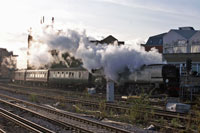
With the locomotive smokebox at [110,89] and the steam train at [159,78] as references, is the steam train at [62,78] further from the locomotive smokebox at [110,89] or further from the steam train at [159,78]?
the locomotive smokebox at [110,89]

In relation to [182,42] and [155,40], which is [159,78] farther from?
[155,40]

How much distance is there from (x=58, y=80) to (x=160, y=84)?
Answer: 1795 cm

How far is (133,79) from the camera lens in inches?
866

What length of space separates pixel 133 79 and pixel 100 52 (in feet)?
11.6

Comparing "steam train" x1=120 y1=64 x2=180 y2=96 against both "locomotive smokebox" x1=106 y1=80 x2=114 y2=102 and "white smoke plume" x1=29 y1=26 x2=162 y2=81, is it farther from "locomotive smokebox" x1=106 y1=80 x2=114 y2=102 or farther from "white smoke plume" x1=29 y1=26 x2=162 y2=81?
"locomotive smokebox" x1=106 y1=80 x2=114 y2=102

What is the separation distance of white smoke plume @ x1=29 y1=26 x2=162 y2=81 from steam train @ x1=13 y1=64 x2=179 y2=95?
925 mm

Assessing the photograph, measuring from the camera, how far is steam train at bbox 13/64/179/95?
20.7m

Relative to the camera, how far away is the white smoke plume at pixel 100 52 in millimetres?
21562

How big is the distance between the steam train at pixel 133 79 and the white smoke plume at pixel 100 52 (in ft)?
3.03

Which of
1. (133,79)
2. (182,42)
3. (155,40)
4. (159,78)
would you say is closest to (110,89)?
(133,79)

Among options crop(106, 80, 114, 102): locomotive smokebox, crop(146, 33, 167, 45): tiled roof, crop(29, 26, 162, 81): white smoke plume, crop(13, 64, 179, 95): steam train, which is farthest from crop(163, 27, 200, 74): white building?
crop(106, 80, 114, 102): locomotive smokebox

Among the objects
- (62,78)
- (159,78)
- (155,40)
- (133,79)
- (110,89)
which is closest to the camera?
(110,89)

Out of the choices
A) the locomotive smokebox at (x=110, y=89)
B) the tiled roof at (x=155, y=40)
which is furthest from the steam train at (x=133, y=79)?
the tiled roof at (x=155, y=40)

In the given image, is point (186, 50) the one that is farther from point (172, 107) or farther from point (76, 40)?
point (172, 107)
